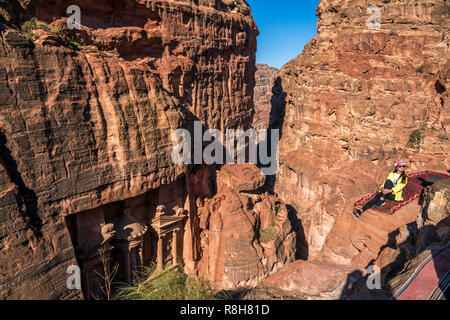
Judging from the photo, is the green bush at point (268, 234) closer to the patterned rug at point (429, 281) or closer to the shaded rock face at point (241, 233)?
the shaded rock face at point (241, 233)

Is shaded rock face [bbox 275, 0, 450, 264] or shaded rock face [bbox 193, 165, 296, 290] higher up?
shaded rock face [bbox 275, 0, 450, 264]

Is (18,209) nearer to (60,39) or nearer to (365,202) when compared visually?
(60,39)

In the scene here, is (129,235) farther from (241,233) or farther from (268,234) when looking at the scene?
(268,234)

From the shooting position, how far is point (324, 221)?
18.0 meters

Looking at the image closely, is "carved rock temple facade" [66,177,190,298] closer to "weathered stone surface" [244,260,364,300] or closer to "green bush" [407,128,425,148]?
"weathered stone surface" [244,260,364,300]

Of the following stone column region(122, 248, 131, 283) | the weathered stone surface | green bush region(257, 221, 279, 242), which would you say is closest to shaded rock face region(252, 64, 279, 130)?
green bush region(257, 221, 279, 242)

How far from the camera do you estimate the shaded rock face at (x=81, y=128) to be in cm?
724

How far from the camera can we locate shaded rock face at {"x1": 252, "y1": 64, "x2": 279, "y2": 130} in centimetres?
5540

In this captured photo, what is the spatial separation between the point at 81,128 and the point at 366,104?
19.0m

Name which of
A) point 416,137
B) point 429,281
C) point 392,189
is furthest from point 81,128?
point 416,137

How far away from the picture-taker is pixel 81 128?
8.66 metres

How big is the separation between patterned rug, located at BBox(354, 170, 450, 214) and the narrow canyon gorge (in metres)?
0.32

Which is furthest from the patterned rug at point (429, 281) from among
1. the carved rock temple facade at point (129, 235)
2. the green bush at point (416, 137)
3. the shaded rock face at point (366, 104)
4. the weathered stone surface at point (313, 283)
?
the green bush at point (416, 137)

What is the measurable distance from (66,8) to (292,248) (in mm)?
14863
